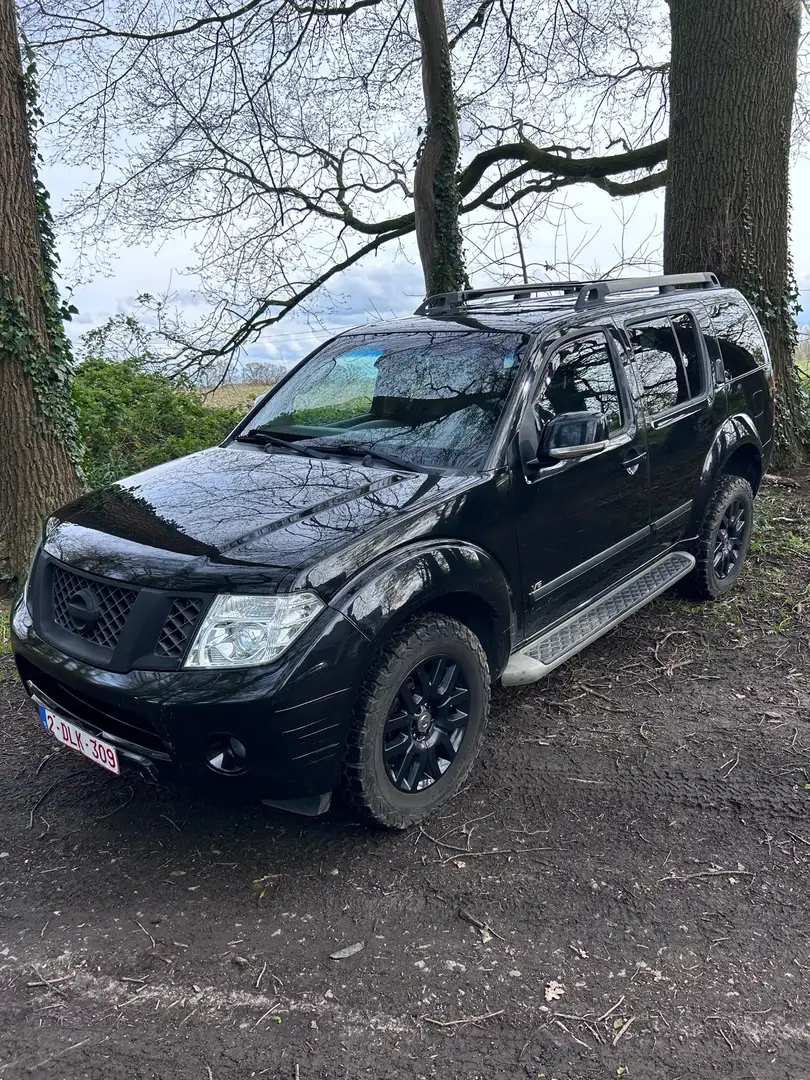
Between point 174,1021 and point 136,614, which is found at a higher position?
point 136,614

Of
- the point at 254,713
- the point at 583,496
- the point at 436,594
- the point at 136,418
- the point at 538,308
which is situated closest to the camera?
the point at 254,713

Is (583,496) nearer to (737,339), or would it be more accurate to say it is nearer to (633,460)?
(633,460)

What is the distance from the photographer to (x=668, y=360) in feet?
15.1

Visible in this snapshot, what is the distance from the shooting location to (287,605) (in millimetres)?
2725

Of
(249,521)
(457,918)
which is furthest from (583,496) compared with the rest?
(457,918)

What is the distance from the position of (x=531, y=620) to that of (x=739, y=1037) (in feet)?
5.82

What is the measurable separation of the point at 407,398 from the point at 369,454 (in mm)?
434

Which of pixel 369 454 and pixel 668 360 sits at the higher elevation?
pixel 668 360

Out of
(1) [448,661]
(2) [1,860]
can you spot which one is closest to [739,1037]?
(1) [448,661]

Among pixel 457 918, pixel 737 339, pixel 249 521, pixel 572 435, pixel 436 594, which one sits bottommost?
pixel 457 918

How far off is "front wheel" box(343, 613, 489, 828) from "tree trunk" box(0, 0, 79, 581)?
13.4 ft

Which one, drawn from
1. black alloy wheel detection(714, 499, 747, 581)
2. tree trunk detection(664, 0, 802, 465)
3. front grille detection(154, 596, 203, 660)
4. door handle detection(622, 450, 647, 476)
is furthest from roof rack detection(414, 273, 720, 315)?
front grille detection(154, 596, 203, 660)

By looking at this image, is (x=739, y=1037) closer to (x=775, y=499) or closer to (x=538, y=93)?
(x=775, y=499)

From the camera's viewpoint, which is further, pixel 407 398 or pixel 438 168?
pixel 438 168
